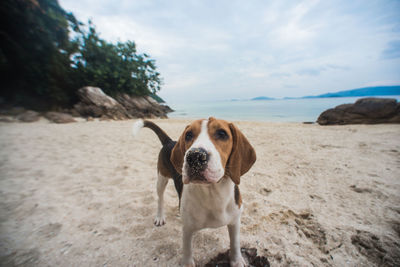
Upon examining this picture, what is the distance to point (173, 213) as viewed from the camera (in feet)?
7.84

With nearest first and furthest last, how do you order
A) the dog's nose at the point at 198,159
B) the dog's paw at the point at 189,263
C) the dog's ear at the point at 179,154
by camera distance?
the dog's nose at the point at 198,159 → the dog's paw at the point at 189,263 → the dog's ear at the point at 179,154

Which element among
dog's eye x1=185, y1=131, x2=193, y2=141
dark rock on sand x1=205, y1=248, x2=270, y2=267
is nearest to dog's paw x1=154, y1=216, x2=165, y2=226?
dark rock on sand x1=205, y1=248, x2=270, y2=267

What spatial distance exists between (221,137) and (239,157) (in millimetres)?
285

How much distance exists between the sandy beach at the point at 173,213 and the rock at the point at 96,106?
9.81 meters

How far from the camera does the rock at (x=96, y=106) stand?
508 inches

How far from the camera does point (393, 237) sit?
1.66 metres

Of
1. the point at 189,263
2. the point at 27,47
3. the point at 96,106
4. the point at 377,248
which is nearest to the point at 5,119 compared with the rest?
the point at 27,47

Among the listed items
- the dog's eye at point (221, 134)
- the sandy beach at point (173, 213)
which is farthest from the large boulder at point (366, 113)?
the dog's eye at point (221, 134)

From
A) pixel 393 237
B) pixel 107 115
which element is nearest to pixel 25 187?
pixel 393 237

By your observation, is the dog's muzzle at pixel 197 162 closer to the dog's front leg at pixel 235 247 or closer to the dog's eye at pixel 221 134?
the dog's eye at pixel 221 134

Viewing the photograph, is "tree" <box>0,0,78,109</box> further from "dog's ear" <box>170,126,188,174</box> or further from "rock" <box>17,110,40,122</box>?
"dog's ear" <box>170,126,188,174</box>

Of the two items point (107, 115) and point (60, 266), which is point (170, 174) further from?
point (107, 115)

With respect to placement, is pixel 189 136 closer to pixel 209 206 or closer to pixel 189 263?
pixel 209 206

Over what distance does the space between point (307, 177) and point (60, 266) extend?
421 cm
